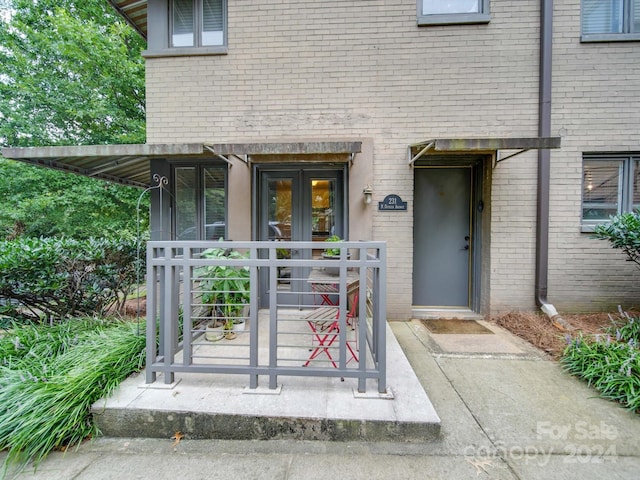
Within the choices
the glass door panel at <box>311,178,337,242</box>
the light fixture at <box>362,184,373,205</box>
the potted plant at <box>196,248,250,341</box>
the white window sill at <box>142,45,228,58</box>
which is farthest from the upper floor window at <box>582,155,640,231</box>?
the white window sill at <box>142,45,228,58</box>

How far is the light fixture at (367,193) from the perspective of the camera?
4133 millimetres

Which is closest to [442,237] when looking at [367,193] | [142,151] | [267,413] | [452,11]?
[367,193]

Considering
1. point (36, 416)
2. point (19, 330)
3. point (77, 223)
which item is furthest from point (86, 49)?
point (36, 416)

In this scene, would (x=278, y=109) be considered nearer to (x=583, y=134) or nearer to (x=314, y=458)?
(x=314, y=458)

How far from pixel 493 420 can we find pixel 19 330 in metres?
4.89

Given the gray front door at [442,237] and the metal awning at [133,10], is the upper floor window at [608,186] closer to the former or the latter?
the gray front door at [442,237]

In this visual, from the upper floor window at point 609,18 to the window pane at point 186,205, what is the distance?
660 cm

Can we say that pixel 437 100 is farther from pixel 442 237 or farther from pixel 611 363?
pixel 611 363

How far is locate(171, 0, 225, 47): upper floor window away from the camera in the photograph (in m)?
4.48

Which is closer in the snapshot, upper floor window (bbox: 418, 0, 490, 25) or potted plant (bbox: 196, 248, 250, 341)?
potted plant (bbox: 196, 248, 250, 341)

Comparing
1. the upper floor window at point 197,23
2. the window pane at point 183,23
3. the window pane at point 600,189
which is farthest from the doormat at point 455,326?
the window pane at point 183,23

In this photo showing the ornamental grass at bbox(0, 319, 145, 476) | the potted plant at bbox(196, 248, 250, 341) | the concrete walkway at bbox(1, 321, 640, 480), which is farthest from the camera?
the potted plant at bbox(196, 248, 250, 341)

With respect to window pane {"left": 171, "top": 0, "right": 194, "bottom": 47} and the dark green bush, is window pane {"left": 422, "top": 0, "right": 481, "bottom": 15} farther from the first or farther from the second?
the dark green bush

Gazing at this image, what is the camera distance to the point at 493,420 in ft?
6.95
